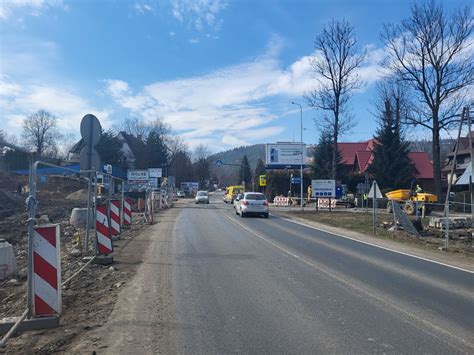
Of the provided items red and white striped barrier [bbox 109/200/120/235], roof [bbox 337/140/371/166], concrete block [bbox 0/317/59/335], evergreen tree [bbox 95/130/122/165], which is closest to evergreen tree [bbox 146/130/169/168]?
evergreen tree [bbox 95/130/122/165]

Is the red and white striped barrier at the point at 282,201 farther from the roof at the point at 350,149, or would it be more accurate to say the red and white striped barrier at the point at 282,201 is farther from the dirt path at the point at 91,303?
the dirt path at the point at 91,303

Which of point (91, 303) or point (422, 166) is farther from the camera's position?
point (422, 166)

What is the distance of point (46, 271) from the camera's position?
589 centimetres

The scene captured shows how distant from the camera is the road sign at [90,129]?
1073cm

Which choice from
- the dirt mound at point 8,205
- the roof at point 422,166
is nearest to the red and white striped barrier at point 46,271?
the dirt mound at point 8,205

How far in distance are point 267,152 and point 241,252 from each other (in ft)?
167

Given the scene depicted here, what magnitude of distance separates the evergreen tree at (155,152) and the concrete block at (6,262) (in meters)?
85.2

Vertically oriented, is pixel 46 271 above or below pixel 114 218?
below

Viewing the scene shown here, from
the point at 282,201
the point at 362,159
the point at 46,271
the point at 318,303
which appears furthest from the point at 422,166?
the point at 46,271

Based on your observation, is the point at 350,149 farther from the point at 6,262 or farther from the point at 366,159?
the point at 6,262

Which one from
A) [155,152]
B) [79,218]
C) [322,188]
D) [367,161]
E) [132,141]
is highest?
[132,141]

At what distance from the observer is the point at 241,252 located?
492 inches

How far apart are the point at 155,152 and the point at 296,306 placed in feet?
295

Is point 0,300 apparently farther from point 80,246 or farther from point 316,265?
point 316,265
